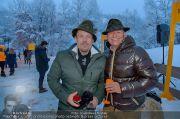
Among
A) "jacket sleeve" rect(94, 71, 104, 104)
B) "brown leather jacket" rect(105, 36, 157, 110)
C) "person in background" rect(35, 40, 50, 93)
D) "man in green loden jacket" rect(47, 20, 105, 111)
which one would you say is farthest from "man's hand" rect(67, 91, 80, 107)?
"person in background" rect(35, 40, 50, 93)

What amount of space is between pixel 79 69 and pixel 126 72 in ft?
1.36

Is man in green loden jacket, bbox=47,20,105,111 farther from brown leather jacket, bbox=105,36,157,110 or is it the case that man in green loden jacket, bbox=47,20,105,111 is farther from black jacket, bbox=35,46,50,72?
black jacket, bbox=35,46,50,72

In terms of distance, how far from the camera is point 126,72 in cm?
288

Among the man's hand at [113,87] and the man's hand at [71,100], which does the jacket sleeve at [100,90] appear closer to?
the man's hand at [113,87]

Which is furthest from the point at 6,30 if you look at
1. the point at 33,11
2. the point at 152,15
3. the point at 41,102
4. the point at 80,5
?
the point at 41,102

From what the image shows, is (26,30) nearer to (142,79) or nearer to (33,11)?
(33,11)

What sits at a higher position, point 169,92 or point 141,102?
point 141,102

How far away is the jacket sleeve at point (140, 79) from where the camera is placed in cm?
284

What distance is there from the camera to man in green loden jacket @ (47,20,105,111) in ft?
9.36

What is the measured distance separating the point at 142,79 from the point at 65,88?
2.24ft

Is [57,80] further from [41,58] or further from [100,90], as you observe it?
[41,58]

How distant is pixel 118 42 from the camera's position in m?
2.97

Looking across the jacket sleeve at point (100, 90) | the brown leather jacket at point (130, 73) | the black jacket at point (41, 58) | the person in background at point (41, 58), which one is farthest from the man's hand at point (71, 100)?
the black jacket at point (41, 58)

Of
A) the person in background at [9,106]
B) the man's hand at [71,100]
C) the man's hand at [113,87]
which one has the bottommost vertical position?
the person in background at [9,106]
